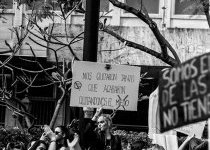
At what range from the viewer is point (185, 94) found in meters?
5.29

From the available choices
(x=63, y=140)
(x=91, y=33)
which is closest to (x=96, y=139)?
(x=63, y=140)

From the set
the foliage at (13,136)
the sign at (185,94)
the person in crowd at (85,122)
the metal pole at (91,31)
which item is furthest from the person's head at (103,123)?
the foliage at (13,136)

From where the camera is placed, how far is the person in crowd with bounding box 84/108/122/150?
30.5 ft

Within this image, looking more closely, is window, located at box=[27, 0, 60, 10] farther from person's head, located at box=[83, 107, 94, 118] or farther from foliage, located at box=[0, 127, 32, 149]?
person's head, located at box=[83, 107, 94, 118]

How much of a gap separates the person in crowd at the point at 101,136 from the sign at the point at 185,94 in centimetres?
379

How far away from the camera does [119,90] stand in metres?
9.66

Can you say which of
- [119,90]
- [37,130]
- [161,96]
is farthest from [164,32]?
[161,96]

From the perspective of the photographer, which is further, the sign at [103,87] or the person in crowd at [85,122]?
the sign at [103,87]

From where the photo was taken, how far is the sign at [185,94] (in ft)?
17.0

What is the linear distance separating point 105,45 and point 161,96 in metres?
12.5

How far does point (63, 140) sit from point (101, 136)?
0.51 m

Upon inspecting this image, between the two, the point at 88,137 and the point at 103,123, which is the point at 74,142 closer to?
the point at 88,137

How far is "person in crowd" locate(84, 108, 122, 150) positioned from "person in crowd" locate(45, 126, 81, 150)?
0.22m

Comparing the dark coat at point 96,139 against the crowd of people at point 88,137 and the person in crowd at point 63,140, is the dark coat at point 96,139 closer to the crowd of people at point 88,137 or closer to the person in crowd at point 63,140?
the crowd of people at point 88,137
